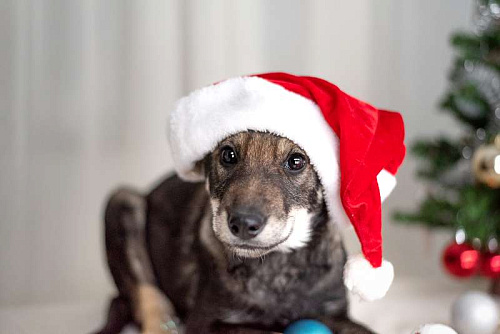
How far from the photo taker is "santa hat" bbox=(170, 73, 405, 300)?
1321mm

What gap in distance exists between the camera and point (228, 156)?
56.0 inches

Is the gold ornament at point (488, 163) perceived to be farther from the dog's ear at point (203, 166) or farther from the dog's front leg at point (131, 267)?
the dog's front leg at point (131, 267)

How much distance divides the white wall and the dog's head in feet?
3.88

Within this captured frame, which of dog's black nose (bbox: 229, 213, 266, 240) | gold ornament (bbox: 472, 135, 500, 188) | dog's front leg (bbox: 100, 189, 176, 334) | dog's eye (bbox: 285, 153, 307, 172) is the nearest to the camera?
dog's black nose (bbox: 229, 213, 266, 240)

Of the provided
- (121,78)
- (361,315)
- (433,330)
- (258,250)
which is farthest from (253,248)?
(121,78)

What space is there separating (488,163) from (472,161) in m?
0.09

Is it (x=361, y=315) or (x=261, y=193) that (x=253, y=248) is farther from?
(x=361, y=315)

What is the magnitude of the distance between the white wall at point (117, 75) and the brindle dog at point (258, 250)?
92 centimetres

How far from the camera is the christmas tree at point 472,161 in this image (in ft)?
6.59

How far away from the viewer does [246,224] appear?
1264 millimetres

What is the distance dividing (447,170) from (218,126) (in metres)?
1.15

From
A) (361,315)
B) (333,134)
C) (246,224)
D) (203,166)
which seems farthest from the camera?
(361,315)

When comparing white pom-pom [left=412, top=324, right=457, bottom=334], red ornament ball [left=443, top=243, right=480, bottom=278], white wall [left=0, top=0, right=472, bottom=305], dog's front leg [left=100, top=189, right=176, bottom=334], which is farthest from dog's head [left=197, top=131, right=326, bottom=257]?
white wall [left=0, top=0, right=472, bottom=305]

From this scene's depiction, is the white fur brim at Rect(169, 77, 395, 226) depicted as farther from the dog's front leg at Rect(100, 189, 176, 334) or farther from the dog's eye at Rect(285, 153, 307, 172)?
the dog's front leg at Rect(100, 189, 176, 334)
